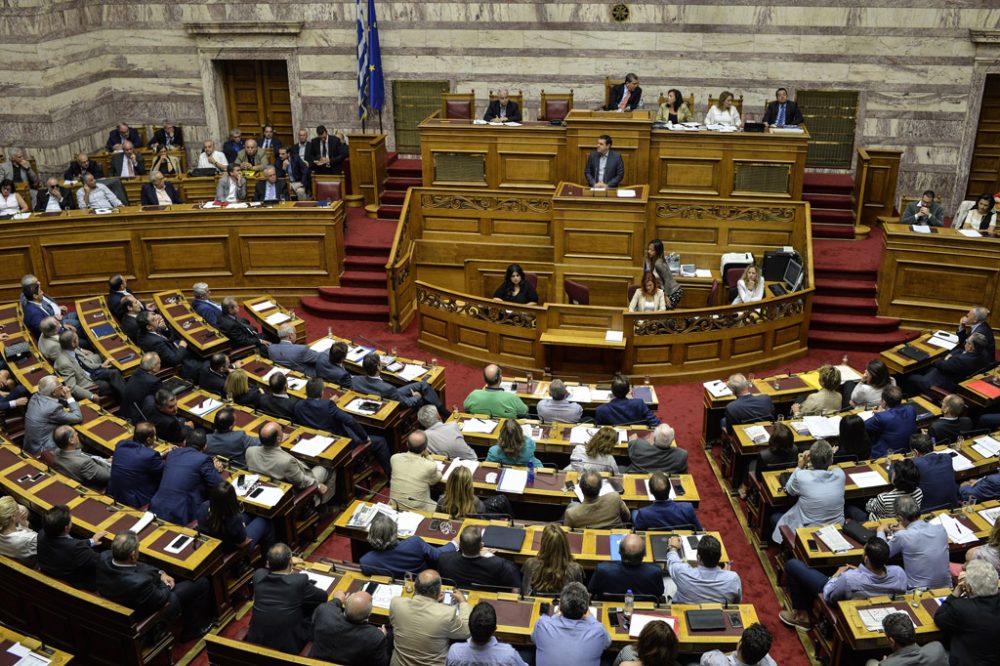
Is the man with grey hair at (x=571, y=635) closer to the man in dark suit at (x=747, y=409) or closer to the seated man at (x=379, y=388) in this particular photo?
the man in dark suit at (x=747, y=409)

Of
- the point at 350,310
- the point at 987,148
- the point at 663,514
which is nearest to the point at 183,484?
the point at 663,514

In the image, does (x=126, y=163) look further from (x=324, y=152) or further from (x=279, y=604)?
(x=279, y=604)

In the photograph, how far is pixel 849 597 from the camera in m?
5.80

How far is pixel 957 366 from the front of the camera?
29.0 feet

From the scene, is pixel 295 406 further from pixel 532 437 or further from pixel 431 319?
pixel 431 319

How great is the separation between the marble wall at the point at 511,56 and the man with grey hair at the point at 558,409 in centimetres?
803

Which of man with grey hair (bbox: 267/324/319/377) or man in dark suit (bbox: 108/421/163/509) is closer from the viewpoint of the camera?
man in dark suit (bbox: 108/421/163/509)

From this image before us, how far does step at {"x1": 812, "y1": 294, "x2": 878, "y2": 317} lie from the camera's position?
1154 cm

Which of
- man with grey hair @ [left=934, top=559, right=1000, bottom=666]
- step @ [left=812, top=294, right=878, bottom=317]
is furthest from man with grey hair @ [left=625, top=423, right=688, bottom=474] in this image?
step @ [left=812, top=294, right=878, bottom=317]

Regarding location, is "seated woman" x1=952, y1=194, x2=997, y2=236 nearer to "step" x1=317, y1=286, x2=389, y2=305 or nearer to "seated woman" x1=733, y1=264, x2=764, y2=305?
"seated woman" x1=733, y1=264, x2=764, y2=305

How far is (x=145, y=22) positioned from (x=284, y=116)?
2.84 m

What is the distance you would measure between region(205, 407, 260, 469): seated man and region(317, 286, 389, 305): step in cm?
506

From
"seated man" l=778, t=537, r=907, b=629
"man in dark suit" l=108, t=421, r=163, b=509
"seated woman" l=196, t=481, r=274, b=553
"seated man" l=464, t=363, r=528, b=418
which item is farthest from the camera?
"seated man" l=464, t=363, r=528, b=418

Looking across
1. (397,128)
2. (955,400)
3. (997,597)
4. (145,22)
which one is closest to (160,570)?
(997,597)
